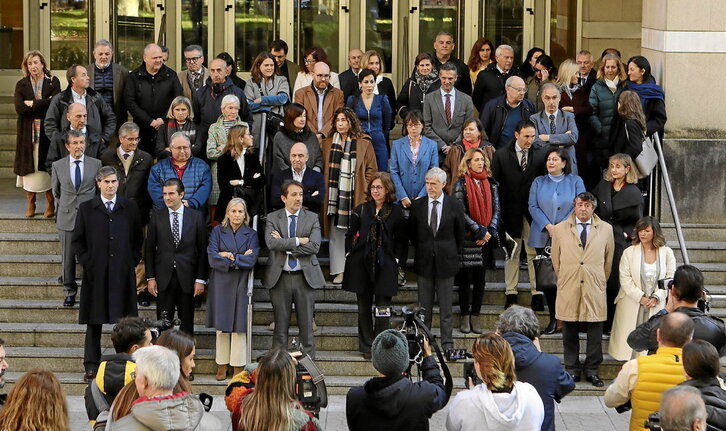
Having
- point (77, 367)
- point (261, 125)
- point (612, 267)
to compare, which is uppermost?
point (261, 125)

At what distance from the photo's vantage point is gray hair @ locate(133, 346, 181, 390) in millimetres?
7215

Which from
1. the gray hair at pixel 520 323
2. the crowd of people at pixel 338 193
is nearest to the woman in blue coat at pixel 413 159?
the crowd of people at pixel 338 193

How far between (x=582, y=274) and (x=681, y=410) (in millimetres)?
5749

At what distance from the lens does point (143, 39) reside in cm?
1903

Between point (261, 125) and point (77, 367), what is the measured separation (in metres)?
3.18

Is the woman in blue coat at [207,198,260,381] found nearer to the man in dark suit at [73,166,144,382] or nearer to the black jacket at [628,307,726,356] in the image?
the man in dark suit at [73,166,144,382]

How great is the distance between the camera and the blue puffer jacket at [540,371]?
8.41m

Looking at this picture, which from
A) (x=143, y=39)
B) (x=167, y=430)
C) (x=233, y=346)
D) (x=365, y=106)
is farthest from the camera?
(x=143, y=39)

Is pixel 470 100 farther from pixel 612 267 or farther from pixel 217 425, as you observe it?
pixel 217 425

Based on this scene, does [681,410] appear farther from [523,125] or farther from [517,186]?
[523,125]

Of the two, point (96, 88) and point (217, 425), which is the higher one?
point (96, 88)

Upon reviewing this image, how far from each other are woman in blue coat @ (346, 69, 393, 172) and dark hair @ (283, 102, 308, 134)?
0.79 metres

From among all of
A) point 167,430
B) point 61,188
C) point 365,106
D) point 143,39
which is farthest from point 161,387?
point 143,39

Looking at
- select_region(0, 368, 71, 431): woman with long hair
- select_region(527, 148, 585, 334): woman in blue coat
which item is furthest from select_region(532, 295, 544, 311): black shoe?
select_region(0, 368, 71, 431): woman with long hair
